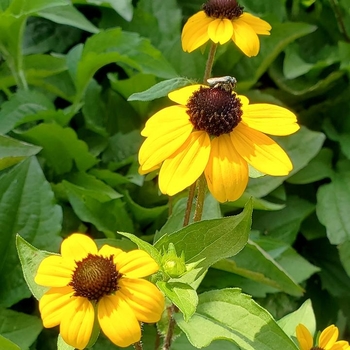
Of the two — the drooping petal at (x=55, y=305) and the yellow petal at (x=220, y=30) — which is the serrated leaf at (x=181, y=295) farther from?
the yellow petal at (x=220, y=30)

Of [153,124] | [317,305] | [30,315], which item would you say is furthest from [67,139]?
[317,305]

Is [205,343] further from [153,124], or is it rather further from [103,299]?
[153,124]

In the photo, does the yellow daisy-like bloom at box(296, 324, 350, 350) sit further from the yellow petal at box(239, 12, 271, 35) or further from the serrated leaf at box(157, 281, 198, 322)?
the yellow petal at box(239, 12, 271, 35)

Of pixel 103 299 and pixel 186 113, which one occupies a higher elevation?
pixel 186 113

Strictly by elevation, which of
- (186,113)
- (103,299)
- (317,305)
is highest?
(186,113)

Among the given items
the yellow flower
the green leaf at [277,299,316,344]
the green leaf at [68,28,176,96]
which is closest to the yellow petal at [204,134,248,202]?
the yellow flower

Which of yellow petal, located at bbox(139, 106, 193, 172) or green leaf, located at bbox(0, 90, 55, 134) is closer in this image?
yellow petal, located at bbox(139, 106, 193, 172)
